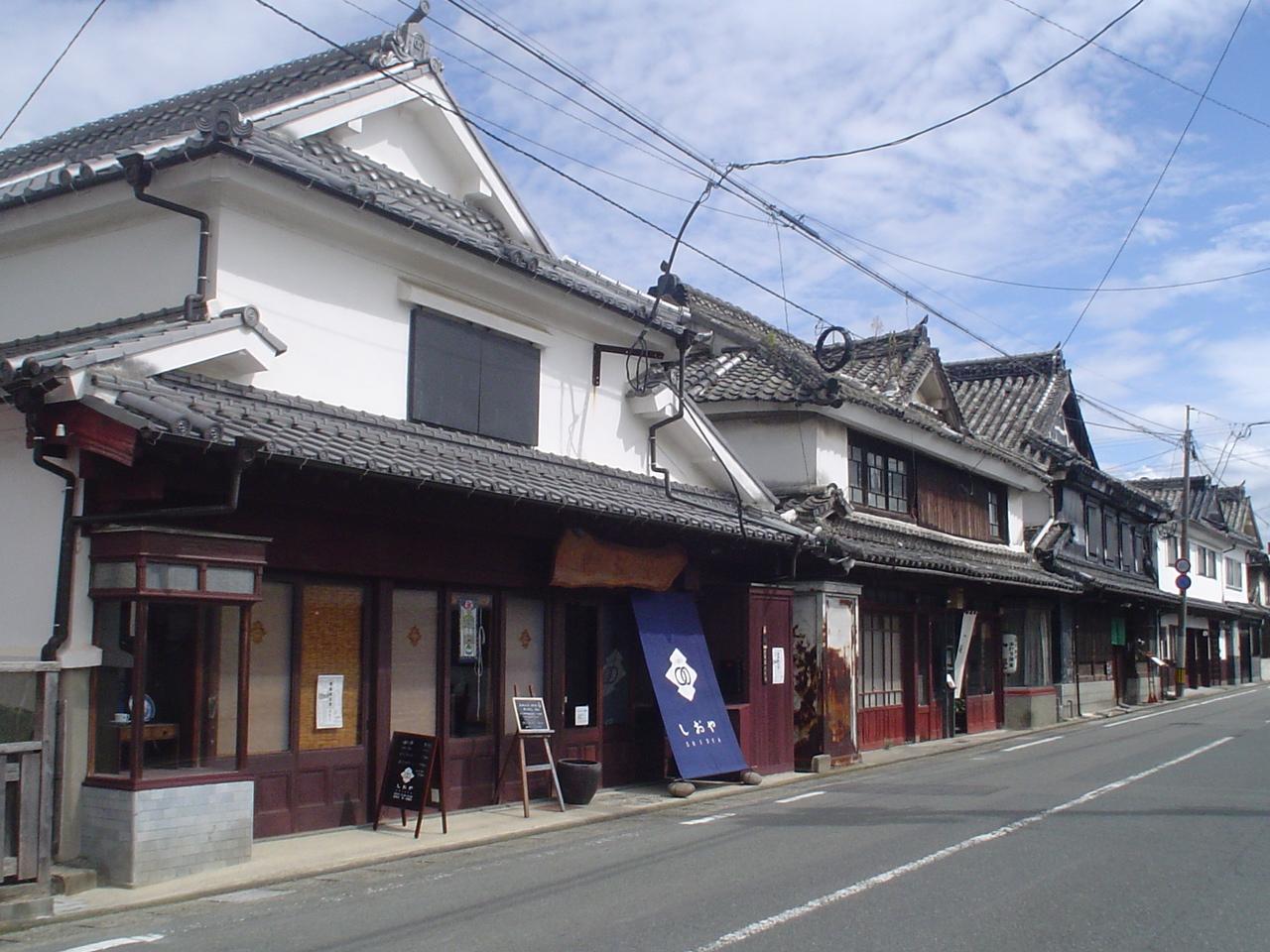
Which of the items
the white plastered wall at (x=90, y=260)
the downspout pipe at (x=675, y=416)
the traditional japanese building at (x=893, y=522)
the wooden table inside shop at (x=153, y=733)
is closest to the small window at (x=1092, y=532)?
the traditional japanese building at (x=893, y=522)

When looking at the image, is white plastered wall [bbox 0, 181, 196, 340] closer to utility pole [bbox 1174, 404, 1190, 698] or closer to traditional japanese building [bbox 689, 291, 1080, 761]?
traditional japanese building [bbox 689, 291, 1080, 761]

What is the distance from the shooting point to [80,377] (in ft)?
27.4

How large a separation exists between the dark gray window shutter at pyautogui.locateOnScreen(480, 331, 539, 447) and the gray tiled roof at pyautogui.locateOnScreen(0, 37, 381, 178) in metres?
3.75

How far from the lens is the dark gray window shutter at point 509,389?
546 inches

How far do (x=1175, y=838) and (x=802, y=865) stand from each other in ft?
12.2

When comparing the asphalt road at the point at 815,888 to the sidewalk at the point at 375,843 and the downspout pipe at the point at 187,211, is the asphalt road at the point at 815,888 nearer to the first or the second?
the sidewalk at the point at 375,843

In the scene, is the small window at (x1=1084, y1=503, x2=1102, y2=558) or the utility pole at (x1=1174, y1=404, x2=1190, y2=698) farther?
the utility pole at (x1=1174, y1=404, x2=1190, y2=698)

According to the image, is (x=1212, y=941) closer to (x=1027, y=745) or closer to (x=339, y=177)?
(x=339, y=177)

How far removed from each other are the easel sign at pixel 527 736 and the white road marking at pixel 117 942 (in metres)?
5.29

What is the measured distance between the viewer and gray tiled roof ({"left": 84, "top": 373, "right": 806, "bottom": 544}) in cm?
879

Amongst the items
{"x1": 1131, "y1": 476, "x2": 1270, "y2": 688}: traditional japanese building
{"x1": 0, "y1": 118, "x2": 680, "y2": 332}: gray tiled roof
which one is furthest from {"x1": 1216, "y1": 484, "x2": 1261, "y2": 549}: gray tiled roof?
{"x1": 0, "y1": 118, "x2": 680, "y2": 332}: gray tiled roof

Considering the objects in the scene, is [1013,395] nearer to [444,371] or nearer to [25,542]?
[444,371]

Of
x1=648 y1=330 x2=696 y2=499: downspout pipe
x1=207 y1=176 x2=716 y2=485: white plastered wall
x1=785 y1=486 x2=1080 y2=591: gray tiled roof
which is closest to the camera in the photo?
x1=207 y1=176 x2=716 y2=485: white plastered wall

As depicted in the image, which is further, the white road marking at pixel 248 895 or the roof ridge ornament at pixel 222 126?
the roof ridge ornament at pixel 222 126
